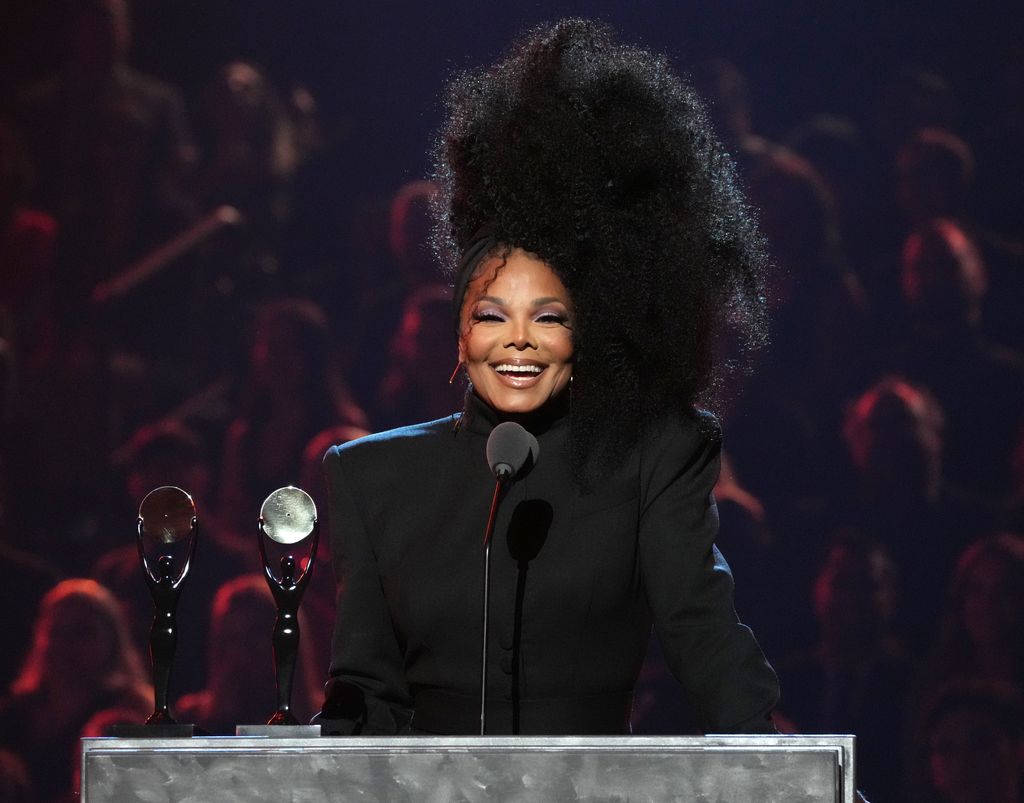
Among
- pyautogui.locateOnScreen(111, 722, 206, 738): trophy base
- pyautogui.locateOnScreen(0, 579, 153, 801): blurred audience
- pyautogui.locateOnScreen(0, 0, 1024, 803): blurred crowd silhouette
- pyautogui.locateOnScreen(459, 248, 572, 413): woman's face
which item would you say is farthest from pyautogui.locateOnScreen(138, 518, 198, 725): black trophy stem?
pyautogui.locateOnScreen(0, 579, 153, 801): blurred audience

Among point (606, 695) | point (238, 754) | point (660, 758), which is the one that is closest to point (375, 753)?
point (238, 754)

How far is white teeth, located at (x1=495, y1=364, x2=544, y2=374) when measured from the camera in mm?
2012

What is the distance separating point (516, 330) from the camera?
199 centimetres

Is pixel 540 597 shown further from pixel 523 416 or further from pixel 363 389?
pixel 363 389

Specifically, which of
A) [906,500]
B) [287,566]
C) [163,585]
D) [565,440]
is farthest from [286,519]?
[906,500]

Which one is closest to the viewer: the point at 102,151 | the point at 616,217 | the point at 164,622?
the point at 164,622

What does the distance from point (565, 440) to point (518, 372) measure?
0.56 ft

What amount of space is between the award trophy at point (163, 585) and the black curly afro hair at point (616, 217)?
575mm

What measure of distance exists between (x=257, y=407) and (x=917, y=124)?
70.4 inches

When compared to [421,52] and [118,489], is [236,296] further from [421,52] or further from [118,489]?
[421,52]

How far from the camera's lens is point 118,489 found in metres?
3.46

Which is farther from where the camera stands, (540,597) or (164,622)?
(540,597)

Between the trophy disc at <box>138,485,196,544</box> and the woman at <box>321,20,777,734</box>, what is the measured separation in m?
0.37

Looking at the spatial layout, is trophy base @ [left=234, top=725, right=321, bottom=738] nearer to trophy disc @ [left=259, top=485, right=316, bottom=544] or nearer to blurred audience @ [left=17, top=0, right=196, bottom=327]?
trophy disc @ [left=259, top=485, right=316, bottom=544]
